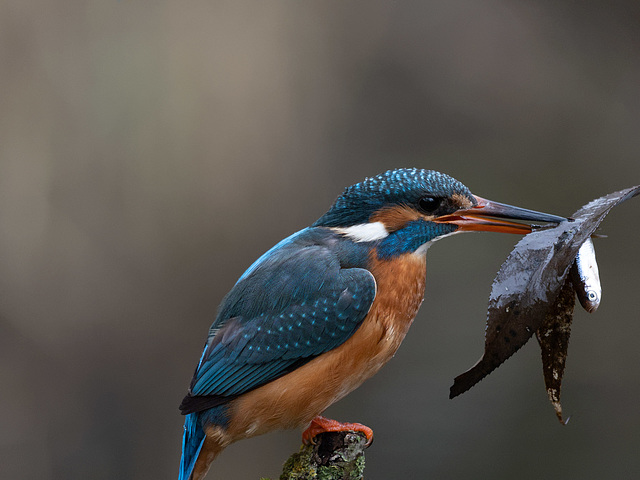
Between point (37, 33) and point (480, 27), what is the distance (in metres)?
2.77

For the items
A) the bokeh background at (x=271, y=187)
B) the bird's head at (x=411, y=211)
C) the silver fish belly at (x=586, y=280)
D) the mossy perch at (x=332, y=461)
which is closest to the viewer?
the silver fish belly at (x=586, y=280)

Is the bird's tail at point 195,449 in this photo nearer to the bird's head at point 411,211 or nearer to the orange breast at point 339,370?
the orange breast at point 339,370

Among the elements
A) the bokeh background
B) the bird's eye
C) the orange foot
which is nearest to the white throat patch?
the bird's eye

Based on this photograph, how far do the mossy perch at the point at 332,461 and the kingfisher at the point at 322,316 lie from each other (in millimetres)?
144

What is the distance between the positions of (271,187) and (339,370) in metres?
2.63

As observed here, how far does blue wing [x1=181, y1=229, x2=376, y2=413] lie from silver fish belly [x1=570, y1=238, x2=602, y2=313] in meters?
0.90

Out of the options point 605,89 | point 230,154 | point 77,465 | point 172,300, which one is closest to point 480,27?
point 605,89

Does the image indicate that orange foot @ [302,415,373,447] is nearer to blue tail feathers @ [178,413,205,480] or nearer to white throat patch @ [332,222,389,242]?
blue tail feathers @ [178,413,205,480]

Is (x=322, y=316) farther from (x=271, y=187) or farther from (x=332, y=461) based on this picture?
(x=271, y=187)

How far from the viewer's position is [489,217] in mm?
2545

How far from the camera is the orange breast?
99.8 inches

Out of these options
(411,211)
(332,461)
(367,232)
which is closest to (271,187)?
(367,232)

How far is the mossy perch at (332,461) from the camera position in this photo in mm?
2309

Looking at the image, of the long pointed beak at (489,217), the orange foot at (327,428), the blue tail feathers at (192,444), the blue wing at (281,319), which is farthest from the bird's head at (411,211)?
the blue tail feathers at (192,444)
